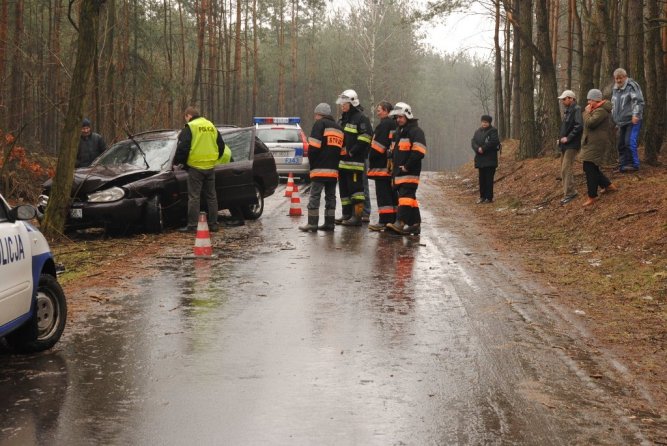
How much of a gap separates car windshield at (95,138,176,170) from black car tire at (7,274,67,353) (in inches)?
290

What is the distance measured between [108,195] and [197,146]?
1.71m

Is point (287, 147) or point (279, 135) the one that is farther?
point (279, 135)

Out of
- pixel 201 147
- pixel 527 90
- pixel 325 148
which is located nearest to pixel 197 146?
pixel 201 147

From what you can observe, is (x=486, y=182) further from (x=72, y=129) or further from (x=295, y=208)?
(x=72, y=129)

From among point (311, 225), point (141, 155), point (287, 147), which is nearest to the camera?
point (141, 155)

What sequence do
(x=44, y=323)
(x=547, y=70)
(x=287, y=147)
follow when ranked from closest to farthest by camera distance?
(x=44, y=323), (x=547, y=70), (x=287, y=147)

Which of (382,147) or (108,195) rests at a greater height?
(382,147)

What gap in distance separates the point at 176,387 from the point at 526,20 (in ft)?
66.8

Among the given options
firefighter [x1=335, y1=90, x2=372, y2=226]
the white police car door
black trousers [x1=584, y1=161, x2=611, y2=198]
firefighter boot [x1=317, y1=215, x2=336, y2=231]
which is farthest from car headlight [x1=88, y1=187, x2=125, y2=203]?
black trousers [x1=584, y1=161, x2=611, y2=198]

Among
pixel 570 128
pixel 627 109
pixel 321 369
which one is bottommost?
pixel 321 369

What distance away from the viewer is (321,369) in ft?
20.5

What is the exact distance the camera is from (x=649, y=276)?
10.1 m

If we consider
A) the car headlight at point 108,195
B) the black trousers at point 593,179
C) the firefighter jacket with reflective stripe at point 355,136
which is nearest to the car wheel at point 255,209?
the firefighter jacket with reflective stripe at point 355,136

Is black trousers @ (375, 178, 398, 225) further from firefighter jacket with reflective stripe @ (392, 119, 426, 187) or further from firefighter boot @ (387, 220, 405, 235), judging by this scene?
firefighter jacket with reflective stripe @ (392, 119, 426, 187)
